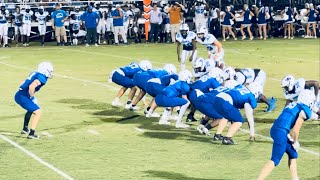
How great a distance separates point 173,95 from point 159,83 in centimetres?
100

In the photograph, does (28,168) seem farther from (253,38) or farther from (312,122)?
(253,38)

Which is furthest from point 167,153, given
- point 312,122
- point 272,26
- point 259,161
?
point 272,26

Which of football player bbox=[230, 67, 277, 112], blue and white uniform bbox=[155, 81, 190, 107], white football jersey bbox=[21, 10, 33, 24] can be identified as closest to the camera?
blue and white uniform bbox=[155, 81, 190, 107]

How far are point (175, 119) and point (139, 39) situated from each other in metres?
19.0

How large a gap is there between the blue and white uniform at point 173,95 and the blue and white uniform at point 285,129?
4.00m

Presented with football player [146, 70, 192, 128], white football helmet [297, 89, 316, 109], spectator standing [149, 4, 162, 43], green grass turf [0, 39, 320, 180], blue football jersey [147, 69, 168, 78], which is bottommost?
green grass turf [0, 39, 320, 180]

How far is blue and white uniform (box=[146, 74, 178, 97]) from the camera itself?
14.0 m

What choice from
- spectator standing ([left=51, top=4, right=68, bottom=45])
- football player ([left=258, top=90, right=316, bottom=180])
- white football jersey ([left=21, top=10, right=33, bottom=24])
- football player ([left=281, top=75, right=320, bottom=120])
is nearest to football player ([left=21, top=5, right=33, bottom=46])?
white football jersey ([left=21, top=10, right=33, bottom=24])

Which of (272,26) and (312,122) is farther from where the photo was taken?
(272,26)

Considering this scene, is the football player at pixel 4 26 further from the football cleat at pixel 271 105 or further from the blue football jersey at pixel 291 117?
the blue football jersey at pixel 291 117

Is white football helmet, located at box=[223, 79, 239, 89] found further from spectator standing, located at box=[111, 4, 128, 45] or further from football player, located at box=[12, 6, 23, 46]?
football player, located at box=[12, 6, 23, 46]

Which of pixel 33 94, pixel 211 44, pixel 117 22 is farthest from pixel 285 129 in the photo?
pixel 117 22

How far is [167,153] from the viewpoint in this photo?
11.3 m

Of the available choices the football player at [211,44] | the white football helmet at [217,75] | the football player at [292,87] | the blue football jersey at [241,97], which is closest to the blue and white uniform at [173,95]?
the white football helmet at [217,75]
